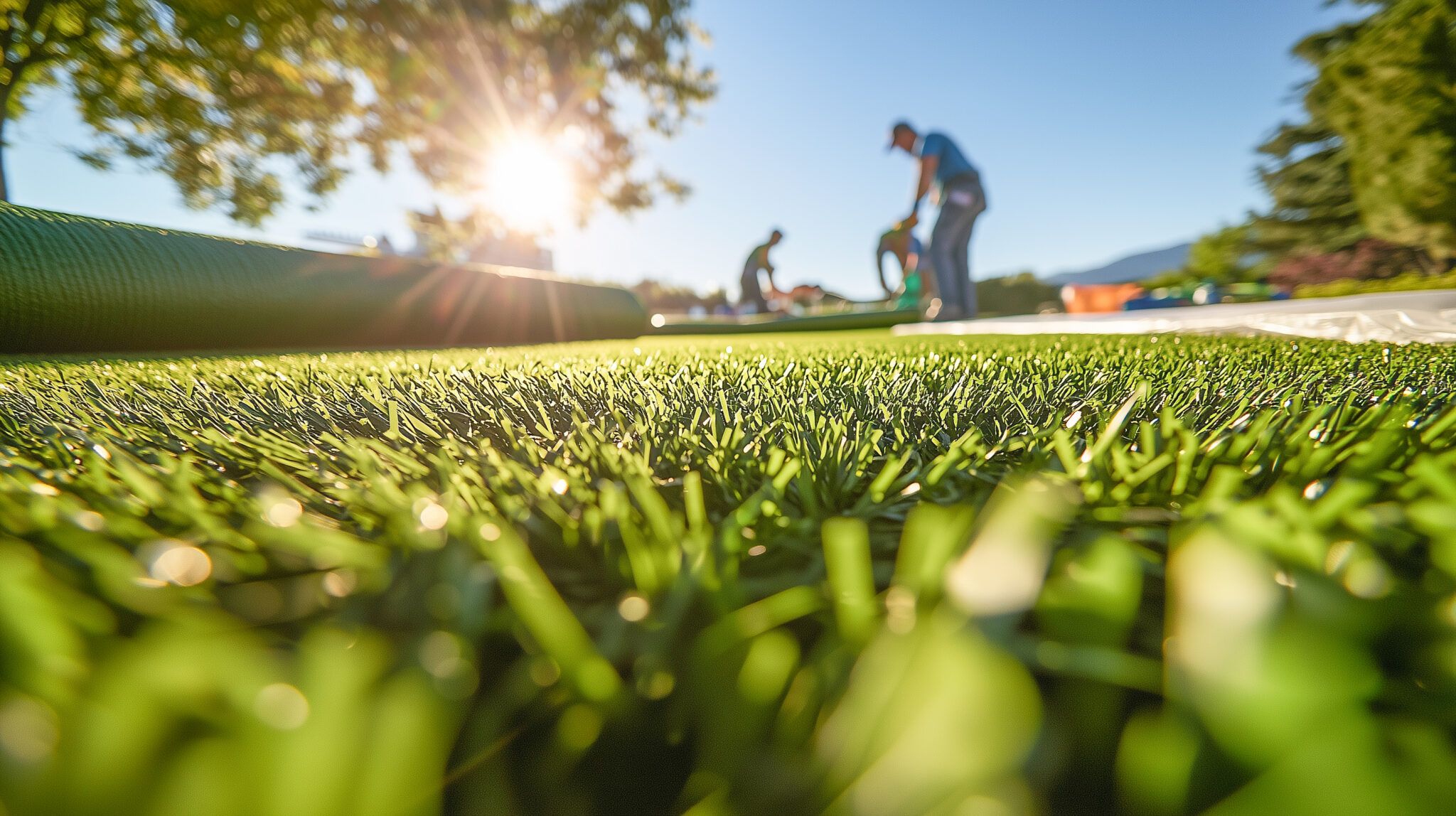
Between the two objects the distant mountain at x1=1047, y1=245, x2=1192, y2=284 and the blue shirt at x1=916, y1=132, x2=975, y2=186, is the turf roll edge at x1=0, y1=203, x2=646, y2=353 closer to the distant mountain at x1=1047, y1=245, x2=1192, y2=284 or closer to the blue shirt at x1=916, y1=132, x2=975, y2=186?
the blue shirt at x1=916, y1=132, x2=975, y2=186

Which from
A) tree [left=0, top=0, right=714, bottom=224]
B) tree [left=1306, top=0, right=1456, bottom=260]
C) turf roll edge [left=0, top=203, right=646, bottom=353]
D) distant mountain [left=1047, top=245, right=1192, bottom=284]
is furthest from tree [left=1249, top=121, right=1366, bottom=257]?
distant mountain [left=1047, top=245, right=1192, bottom=284]

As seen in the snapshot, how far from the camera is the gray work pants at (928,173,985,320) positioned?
7.02 m

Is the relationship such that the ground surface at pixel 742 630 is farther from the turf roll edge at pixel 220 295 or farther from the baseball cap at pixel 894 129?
the baseball cap at pixel 894 129

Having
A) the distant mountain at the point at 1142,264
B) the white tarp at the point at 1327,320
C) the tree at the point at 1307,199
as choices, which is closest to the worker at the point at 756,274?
the white tarp at the point at 1327,320

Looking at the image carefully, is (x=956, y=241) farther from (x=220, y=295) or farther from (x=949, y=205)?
(x=220, y=295)

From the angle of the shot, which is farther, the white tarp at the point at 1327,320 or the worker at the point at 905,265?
the worker at the point at 905,265

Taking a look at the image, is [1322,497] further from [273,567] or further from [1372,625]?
[273,567]

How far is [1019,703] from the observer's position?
214mm

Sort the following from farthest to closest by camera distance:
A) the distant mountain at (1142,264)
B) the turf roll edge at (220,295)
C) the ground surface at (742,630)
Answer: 1. the distant mountain at (1142,264)
2. the turf roll edge at (220,295)
3. the ground surface at (742,630)

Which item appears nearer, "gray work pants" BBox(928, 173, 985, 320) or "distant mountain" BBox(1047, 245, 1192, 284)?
"gray work pants" BBox(928, 173, 985, 320)

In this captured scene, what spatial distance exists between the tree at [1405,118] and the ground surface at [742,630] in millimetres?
20666

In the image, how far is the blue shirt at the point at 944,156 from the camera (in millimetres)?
6750

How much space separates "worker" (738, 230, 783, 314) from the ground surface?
12.0 metres

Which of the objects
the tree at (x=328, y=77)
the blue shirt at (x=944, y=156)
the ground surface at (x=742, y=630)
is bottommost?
the ground surface at (x=742, y=630)
